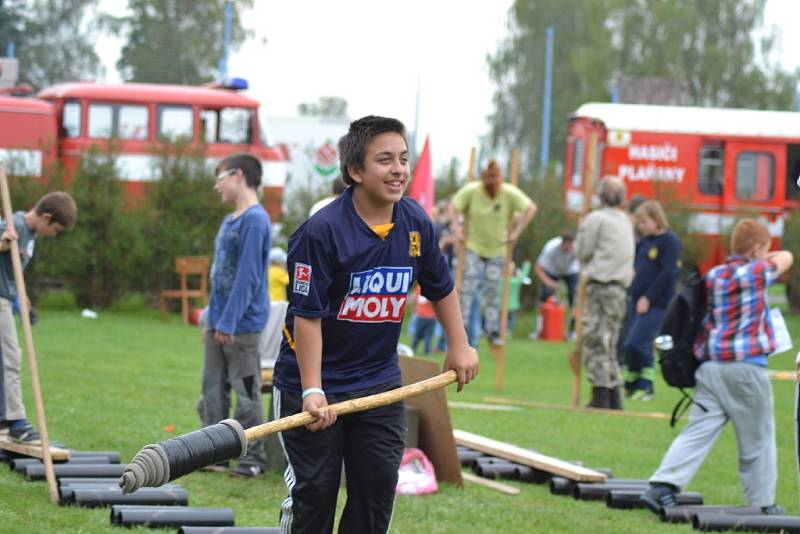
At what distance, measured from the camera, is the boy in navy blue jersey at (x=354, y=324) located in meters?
5.47

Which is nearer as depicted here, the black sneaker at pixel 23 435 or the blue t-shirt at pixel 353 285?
the blue t-shirt at pixel 353 285

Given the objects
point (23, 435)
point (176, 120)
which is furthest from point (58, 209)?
point (176, 120)

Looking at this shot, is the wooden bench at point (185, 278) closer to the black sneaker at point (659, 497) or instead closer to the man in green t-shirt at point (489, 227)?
the man in green t-shirt at point (489, 227)

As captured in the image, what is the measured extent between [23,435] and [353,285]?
161 inches

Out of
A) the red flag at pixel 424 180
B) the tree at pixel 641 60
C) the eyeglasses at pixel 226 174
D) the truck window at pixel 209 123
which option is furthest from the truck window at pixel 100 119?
the tree at pixel 641 60

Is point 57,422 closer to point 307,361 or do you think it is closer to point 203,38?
point 307,361

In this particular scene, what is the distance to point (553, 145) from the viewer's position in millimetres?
57062

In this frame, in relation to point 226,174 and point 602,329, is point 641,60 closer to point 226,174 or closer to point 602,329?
point 602,329

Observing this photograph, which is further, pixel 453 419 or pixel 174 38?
pixel 174 38

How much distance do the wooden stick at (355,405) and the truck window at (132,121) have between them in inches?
766

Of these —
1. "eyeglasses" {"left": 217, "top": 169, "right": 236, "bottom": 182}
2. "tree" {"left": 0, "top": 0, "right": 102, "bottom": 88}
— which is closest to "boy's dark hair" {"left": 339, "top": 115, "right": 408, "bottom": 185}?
"eyeglasses" {"left": 217, "top": 169, "right": 236, "bottom": 182}

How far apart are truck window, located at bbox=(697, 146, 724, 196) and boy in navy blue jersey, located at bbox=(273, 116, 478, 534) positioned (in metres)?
22.0

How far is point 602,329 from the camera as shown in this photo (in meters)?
13.5

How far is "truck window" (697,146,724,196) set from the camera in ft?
88.3
